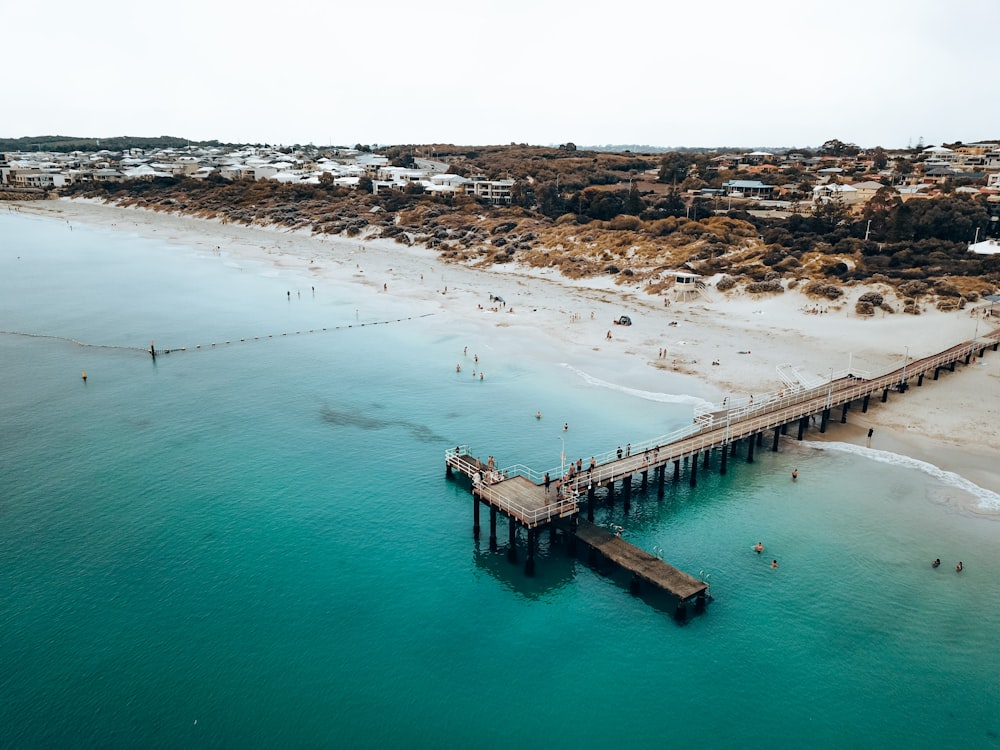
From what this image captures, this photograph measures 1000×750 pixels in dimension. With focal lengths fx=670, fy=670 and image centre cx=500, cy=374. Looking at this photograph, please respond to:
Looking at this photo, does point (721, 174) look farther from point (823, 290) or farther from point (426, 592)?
point (426, 592)

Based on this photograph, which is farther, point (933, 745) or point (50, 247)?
point (50, 247)

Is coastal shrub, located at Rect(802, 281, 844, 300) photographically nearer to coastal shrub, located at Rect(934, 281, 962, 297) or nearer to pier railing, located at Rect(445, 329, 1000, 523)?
coastal shrub, located at Rect(934, 281, 962, 297)

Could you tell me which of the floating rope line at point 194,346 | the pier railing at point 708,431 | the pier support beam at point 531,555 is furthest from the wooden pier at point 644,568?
the floating rope line at point 194,346

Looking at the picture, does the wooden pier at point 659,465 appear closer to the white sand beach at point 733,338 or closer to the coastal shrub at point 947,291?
the white sand beach at point 733,338

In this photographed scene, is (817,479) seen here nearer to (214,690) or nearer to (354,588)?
(354,588)

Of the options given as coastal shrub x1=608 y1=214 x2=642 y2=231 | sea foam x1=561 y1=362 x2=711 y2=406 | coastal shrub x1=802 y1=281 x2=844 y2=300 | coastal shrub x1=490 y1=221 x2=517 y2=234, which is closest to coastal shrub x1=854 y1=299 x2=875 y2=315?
coastal shrub x1=802 y1=281 x2=844 y2=300

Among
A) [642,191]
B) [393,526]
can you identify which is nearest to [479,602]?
[393,526]
